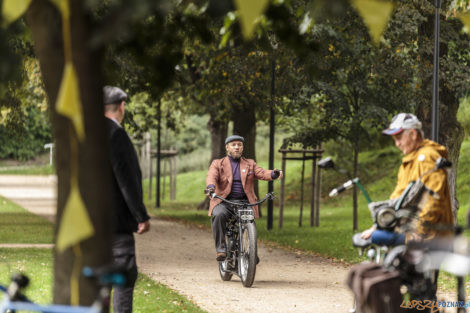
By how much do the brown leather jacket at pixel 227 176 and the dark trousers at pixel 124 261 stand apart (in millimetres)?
4993

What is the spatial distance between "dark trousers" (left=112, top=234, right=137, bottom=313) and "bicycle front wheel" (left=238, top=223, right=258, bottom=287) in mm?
4499

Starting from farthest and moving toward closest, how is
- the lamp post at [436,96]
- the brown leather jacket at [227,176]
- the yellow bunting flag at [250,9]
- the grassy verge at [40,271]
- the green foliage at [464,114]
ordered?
1. the green foliage at [464,114]
2. the lamp post at [436,96]
3. the brown leather jacket at [227,176]
4. the grassy verge at [40,271]
5. the yellow bunting flag at [250,9]

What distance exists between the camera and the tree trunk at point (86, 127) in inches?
134

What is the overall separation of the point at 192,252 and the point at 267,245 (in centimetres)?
209

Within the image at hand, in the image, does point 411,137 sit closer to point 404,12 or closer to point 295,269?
point 295,269

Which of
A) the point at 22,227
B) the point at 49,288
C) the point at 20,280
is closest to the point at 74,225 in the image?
the point at 20,280

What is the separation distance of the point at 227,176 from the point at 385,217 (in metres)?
5.75

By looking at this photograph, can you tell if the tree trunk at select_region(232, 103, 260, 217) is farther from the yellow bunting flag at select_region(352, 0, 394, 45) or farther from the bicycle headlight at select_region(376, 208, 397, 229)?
the yellow bunting flag at select_region(352, 0, 394, 45)

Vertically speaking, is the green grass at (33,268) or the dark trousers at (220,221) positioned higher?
the dark trousers at (220,221)

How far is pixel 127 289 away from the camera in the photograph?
627 cm

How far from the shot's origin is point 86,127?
3506 mm

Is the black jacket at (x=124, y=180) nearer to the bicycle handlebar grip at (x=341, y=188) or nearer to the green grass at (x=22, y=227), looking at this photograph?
the bicycle handlebar grip at (x=341, y=188)

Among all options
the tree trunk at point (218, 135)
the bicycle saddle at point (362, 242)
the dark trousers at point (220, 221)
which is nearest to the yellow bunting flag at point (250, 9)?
the bicycle saddle at point (362, 242)

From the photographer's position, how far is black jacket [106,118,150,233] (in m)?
6.13
